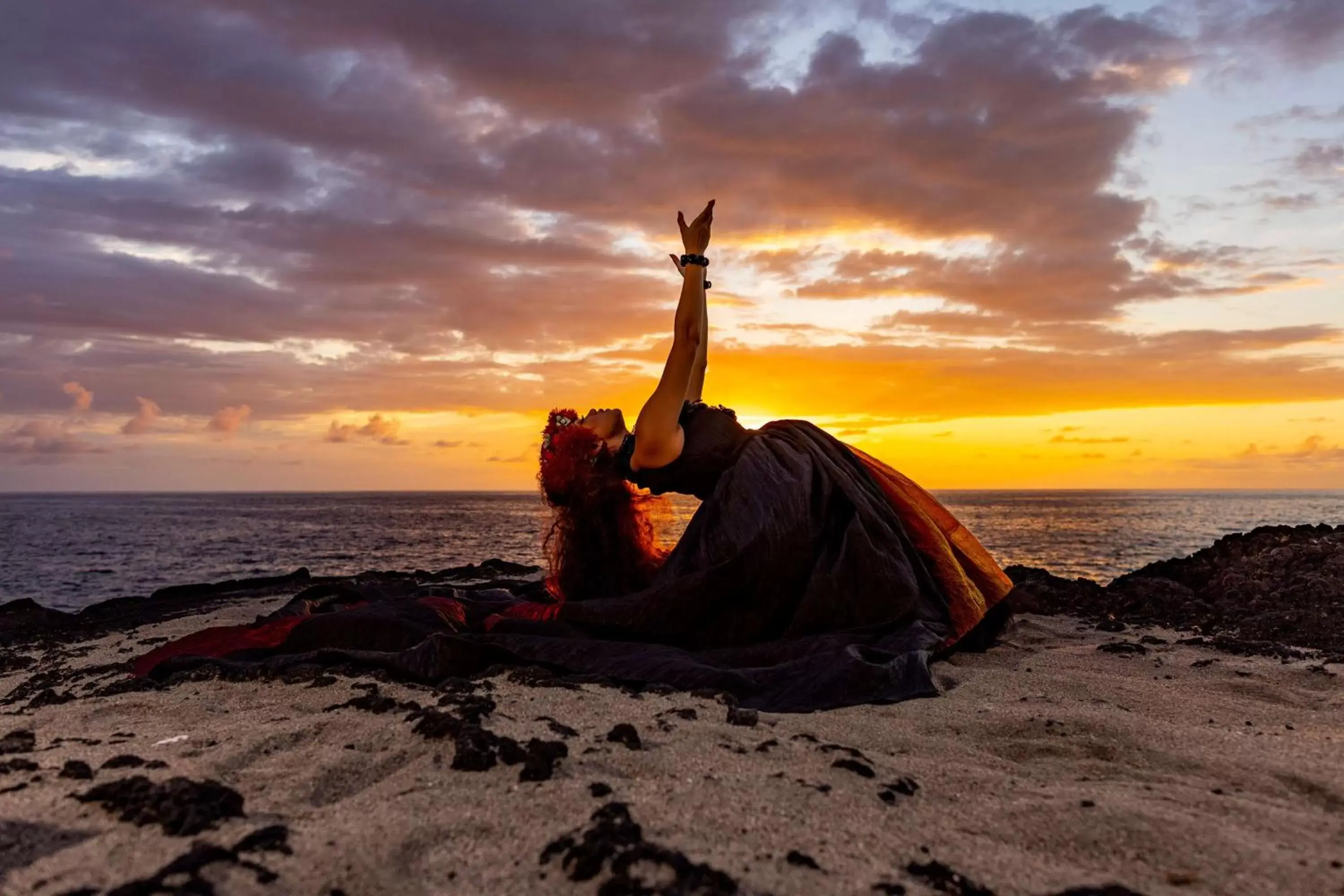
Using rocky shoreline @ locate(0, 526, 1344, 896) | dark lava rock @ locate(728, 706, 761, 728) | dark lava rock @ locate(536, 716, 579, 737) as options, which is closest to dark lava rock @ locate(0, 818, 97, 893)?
rocky shoreline @ locate(0, 526, 1344, 896)

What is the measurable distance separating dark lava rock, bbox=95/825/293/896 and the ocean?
3.91m

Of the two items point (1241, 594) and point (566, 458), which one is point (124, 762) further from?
point (1241, 594)

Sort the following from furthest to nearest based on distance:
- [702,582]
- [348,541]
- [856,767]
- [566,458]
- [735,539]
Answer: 1. [348,541]
2. [566,458]
3. [735,539]
4. [702,582]
5. [856,767]

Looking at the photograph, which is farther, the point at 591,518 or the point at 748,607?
the point at 591,518

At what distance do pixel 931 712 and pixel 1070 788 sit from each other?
1039 mm

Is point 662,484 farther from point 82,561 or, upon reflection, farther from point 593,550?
point 82,561

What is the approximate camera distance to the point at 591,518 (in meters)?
6.10

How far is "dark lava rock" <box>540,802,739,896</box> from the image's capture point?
6.93ft

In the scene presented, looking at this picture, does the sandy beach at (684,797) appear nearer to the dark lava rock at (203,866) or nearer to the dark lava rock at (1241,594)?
the dark lava rock at (203,866)

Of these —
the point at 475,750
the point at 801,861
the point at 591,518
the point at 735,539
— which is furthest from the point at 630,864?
the point at 591,518

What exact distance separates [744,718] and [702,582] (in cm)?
175

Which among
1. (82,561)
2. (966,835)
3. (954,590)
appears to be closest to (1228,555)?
(954,590)

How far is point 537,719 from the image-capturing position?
3.53 metres

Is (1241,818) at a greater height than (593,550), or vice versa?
(593,550)
